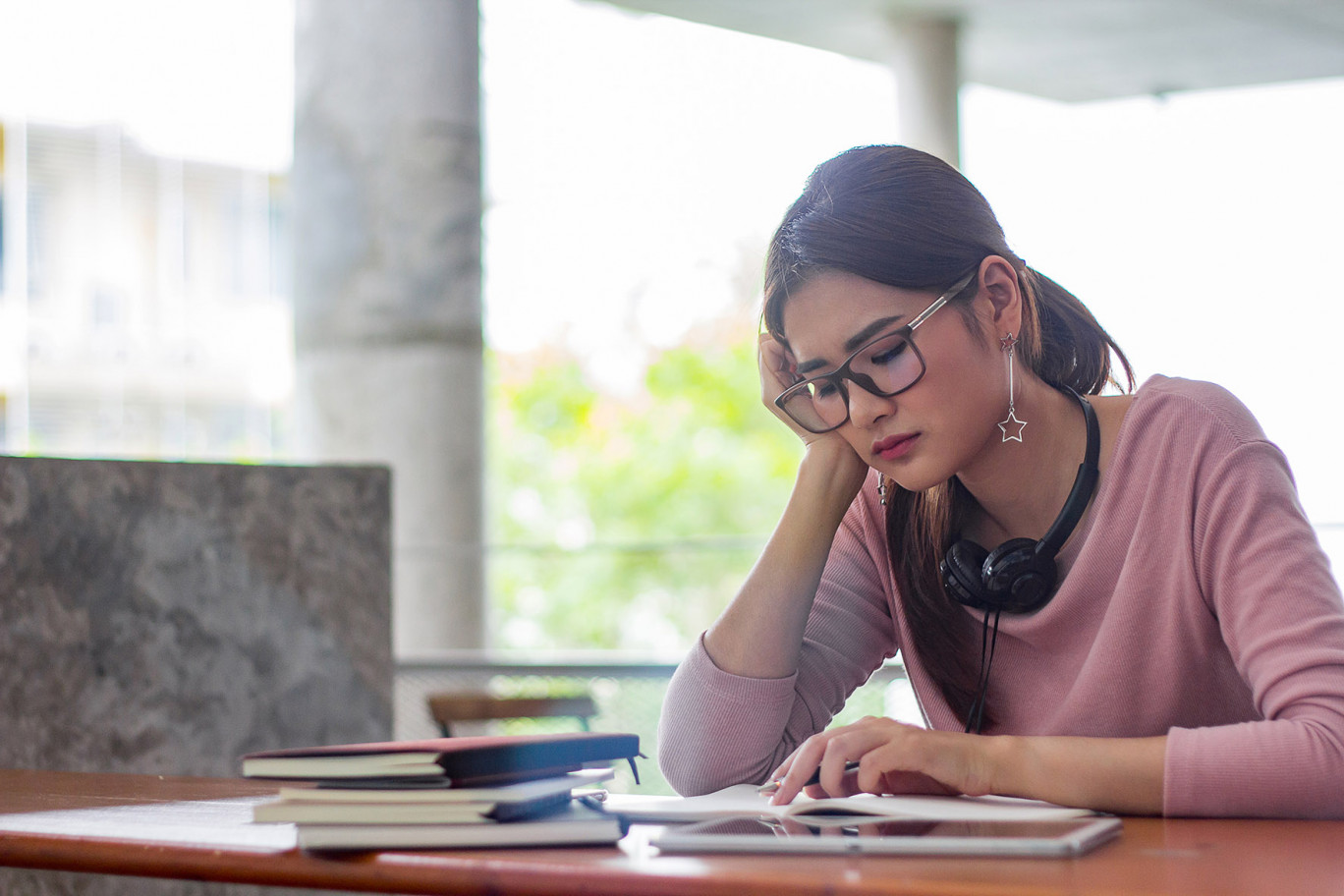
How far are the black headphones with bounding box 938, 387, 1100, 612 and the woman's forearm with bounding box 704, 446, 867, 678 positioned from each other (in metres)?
0.15

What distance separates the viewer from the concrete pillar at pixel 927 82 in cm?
654

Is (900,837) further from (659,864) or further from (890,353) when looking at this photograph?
(890,353)

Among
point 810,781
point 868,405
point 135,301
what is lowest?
point 810,781

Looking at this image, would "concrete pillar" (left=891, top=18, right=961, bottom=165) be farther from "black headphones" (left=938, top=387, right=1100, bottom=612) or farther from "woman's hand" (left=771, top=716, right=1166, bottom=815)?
"woman's hand" (left=771, top=716, right=1166, bottom=815)

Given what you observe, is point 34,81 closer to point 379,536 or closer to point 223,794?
point 379,536

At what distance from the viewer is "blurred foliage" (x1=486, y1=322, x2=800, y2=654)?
18516 mm

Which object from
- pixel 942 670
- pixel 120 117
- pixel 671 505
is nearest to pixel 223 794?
pixel 942 670

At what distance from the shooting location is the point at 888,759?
107cm

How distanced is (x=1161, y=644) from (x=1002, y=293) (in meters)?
0.41

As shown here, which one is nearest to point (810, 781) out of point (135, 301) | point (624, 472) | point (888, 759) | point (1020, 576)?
point (888, 759)

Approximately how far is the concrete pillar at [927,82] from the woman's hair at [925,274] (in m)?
5.25

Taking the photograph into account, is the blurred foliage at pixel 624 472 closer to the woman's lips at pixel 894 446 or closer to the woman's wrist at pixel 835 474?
the woman's wrist at pixel 835 474

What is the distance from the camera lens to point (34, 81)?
45.5 feet

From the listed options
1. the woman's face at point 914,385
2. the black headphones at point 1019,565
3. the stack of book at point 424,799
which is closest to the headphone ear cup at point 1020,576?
the black headphones at point 1019,565
